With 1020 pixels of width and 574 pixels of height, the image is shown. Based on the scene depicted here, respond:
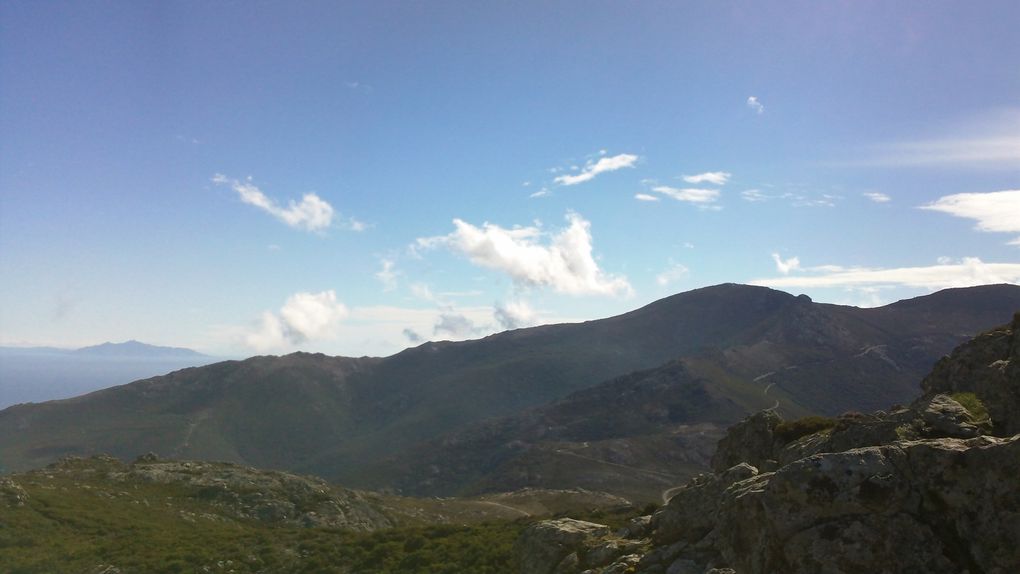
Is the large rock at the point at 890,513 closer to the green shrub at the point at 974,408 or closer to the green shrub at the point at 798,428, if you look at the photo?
the green shrub at the point at 974,408

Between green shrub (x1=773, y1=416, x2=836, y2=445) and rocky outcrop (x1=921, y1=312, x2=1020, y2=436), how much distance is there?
5.66m

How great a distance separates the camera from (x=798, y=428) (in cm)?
2694

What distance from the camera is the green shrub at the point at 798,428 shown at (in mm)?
25453

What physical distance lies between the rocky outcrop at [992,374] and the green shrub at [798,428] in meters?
5.66

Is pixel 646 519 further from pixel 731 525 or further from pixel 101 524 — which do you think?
pixel 101 524

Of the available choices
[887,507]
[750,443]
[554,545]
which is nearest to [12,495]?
[554,545]

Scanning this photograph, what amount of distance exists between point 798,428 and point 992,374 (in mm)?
7956

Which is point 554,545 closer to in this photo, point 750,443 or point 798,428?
point 750,443

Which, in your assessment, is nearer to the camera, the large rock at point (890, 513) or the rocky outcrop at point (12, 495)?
the large rock at point (890, 513)

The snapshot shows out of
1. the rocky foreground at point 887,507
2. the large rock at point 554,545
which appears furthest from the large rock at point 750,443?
the rocky foreground at point 887,507

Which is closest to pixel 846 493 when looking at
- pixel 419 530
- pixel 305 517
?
pixel 419 530

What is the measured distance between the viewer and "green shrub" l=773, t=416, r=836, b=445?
25.5 m

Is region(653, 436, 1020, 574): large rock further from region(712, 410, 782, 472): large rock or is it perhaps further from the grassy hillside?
the grassy hillside

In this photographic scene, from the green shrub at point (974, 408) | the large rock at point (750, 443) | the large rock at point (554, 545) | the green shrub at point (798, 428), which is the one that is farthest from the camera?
the large rock at point (750, 443)
